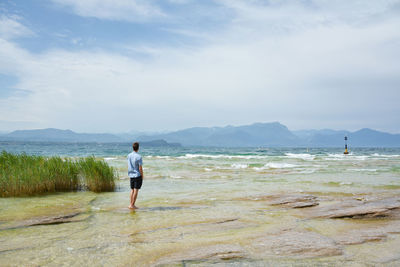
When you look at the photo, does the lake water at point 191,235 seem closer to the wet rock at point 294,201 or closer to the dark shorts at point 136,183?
the wet rock at point 294,201

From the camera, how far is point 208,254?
17.4ft

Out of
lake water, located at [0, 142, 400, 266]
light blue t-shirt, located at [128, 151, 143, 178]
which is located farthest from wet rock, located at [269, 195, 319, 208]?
light blue t-shirt, located at [128, 151, 143, 178]

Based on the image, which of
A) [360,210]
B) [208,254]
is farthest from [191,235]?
[360,210]

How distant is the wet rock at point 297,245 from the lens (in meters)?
5.45

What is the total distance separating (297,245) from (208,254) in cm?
181

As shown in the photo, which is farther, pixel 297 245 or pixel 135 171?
pixel 135 171

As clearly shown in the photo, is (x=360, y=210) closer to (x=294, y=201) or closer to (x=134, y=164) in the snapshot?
(x=294, y=201)

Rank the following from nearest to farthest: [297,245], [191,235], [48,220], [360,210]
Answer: [297,245]
[191,235]
[48,220]
[360,210]

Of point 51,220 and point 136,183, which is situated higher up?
point 136,183

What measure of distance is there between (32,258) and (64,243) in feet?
2.91

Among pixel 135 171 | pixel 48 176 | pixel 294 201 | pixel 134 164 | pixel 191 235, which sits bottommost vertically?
pixel 294 201

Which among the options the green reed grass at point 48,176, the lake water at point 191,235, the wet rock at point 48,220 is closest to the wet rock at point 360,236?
the lake water at point 191,235

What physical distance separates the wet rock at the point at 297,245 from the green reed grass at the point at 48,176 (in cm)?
913

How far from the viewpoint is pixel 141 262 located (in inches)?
197
